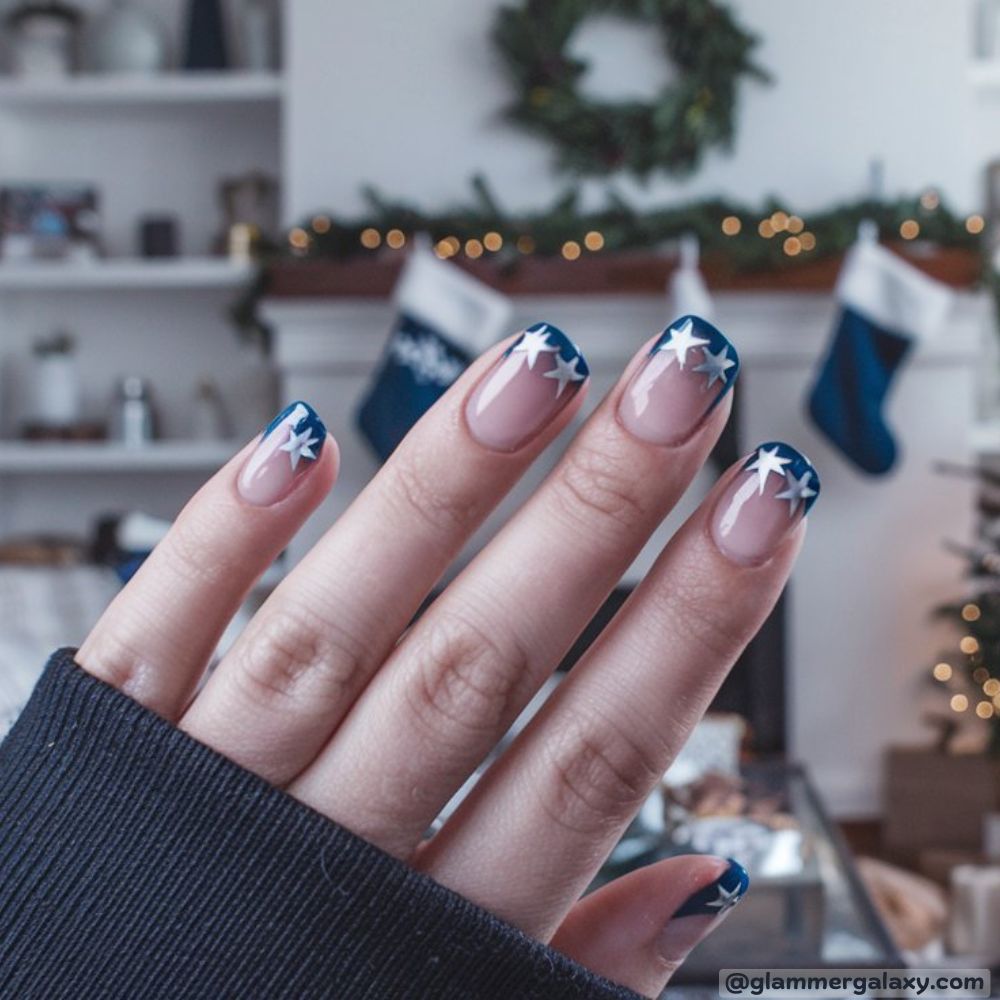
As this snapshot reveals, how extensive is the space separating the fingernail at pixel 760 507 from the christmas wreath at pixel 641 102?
2789 millimetres

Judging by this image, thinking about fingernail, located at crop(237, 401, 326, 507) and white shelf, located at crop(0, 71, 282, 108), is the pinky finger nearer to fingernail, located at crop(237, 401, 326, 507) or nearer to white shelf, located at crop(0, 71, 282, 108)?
fingernail, located at crop(237, 401, 326, 507)

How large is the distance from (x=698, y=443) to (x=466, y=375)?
8cm

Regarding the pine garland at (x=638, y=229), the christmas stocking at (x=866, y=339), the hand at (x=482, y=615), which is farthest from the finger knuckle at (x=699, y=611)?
the pine garland at (x=638, y=229)

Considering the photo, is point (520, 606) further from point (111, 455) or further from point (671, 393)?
point (111, 455)

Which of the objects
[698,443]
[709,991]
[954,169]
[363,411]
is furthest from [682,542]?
[954,169]

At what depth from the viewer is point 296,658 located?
37 cm

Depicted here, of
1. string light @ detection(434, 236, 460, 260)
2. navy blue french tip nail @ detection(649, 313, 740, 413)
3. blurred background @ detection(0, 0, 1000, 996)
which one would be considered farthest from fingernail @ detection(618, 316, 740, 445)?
string light @ detection(434, 236, 460, 260)

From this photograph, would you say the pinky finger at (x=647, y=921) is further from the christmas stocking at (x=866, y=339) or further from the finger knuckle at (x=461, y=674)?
the christmas stocking at (x=866, y=339)

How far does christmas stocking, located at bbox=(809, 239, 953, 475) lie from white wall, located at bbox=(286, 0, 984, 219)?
1.23 ft

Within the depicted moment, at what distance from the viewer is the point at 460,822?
0.39 metres

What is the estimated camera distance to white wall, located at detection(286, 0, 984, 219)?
3.09 m

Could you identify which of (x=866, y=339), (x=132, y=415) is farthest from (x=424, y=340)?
(x=866, y=339)

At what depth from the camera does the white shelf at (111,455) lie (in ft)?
10.6

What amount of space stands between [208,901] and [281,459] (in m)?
0.14
